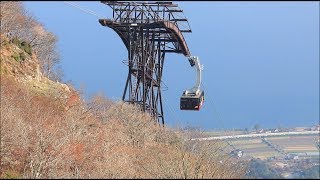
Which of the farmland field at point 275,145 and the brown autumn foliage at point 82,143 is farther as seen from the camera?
the farmland field at point 275,145

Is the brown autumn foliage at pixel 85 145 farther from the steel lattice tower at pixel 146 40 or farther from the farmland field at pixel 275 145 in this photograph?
the farmland field at pixel 275 145

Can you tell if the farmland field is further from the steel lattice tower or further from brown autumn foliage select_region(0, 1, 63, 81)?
brown autumn foliage select_region(0, 1, 63, 81)

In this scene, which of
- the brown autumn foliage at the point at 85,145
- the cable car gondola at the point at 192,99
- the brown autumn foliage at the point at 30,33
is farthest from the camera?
the brown autumn foliage at the point at 30,33

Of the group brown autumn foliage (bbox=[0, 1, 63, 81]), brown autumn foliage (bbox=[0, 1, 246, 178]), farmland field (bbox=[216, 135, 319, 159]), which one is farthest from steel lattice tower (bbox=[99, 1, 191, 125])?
farmland field (bbox=[216, 135, 319, 159])

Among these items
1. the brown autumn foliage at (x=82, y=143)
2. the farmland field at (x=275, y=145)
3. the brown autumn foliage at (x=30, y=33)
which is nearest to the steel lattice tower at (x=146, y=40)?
the brown autumn foliage at (x=82, y=143)

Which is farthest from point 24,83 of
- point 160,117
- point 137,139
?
point 160,117

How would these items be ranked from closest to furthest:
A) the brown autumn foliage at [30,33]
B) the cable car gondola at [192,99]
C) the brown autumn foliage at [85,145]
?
the brown autumn foliage at [85,145]
the cable car gondola at [192,99]
the brown autumn foliage at [30,33]

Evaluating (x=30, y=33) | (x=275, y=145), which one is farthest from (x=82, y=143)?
(x=275, y=145)

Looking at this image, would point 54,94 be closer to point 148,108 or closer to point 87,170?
point 148,108

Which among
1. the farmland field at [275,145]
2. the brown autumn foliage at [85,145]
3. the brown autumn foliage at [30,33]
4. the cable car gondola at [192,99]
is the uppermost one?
the brown autumn foliage at [30,33]

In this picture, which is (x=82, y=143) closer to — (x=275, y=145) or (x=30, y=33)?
(x=30, y=33)
